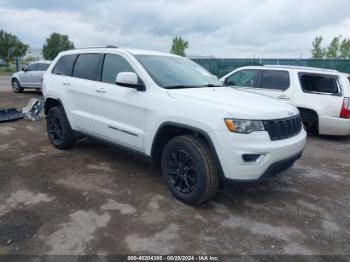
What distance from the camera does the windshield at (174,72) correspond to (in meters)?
3.83

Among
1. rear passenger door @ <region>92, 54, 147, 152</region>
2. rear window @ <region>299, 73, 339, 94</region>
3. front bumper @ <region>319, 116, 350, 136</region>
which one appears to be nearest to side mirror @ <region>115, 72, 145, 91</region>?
rear passenger door @ <region>92, 54, 147, 152</region>

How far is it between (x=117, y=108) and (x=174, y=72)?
93 centimetres

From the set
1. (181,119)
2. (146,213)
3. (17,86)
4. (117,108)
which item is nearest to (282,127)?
(181,119)

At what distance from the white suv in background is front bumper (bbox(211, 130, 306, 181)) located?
13.7 feet

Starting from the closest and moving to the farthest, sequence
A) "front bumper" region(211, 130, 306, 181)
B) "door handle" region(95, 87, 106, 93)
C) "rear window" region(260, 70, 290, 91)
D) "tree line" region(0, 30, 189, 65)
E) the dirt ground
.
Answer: the dirt ground, "front bumper" region(211, 130, 306, 181), "door handle" region(95, 87, 106, 93), "rear window" region(260, 70, 290, 91), "tree line" region(0, 30, 189, 65)

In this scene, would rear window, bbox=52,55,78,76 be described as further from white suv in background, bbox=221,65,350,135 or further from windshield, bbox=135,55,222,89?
white suv in background, bbox=221,65,350,135

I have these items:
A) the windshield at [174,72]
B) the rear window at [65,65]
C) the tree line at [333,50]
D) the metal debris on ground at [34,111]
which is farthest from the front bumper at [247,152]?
the tree line at [333,50]

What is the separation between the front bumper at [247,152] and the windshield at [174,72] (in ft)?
3.73

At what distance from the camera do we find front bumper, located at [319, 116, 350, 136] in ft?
21.6

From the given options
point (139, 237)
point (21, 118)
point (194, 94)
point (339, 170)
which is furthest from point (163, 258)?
point (21, 118)

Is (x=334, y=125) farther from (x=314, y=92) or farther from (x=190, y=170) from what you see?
(x=190, y=170)

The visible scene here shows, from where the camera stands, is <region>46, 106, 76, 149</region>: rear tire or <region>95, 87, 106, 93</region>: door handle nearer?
<region>95, 87, 106, 93</region>: door handle

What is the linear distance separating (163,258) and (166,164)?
1281 millimetres

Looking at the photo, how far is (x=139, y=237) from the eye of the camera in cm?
282
